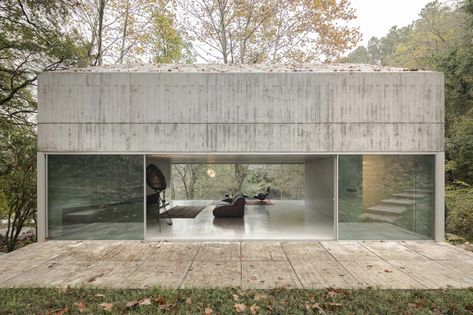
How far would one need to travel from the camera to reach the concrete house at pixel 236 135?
21.4 ft

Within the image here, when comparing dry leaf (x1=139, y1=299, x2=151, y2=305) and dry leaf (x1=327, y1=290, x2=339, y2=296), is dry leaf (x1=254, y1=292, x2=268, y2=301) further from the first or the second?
dry leaf (x1=139, y1=299, x2=151, y2=305)

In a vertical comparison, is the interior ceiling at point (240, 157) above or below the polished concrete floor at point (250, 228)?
above

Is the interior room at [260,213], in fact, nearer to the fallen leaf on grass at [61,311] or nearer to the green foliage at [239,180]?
the green foliage at [239,180]

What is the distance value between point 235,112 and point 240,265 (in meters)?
3.26

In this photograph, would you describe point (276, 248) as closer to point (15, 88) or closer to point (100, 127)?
point (100, 127)

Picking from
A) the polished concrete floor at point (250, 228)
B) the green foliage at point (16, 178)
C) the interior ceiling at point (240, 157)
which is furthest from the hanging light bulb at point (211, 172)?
the green foliage at point (16, 178)

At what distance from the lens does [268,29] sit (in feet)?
48.2

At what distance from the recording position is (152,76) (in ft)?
21.6

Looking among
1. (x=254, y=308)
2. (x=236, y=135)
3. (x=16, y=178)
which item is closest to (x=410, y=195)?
(x=236, y=135)

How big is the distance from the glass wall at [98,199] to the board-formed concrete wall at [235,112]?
1.31 ft

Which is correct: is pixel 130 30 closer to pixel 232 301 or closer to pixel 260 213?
pixel 260 213

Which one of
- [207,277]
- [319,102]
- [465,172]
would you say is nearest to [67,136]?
[207,277]

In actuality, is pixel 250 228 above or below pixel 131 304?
below

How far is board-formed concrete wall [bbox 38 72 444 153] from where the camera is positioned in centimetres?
652
